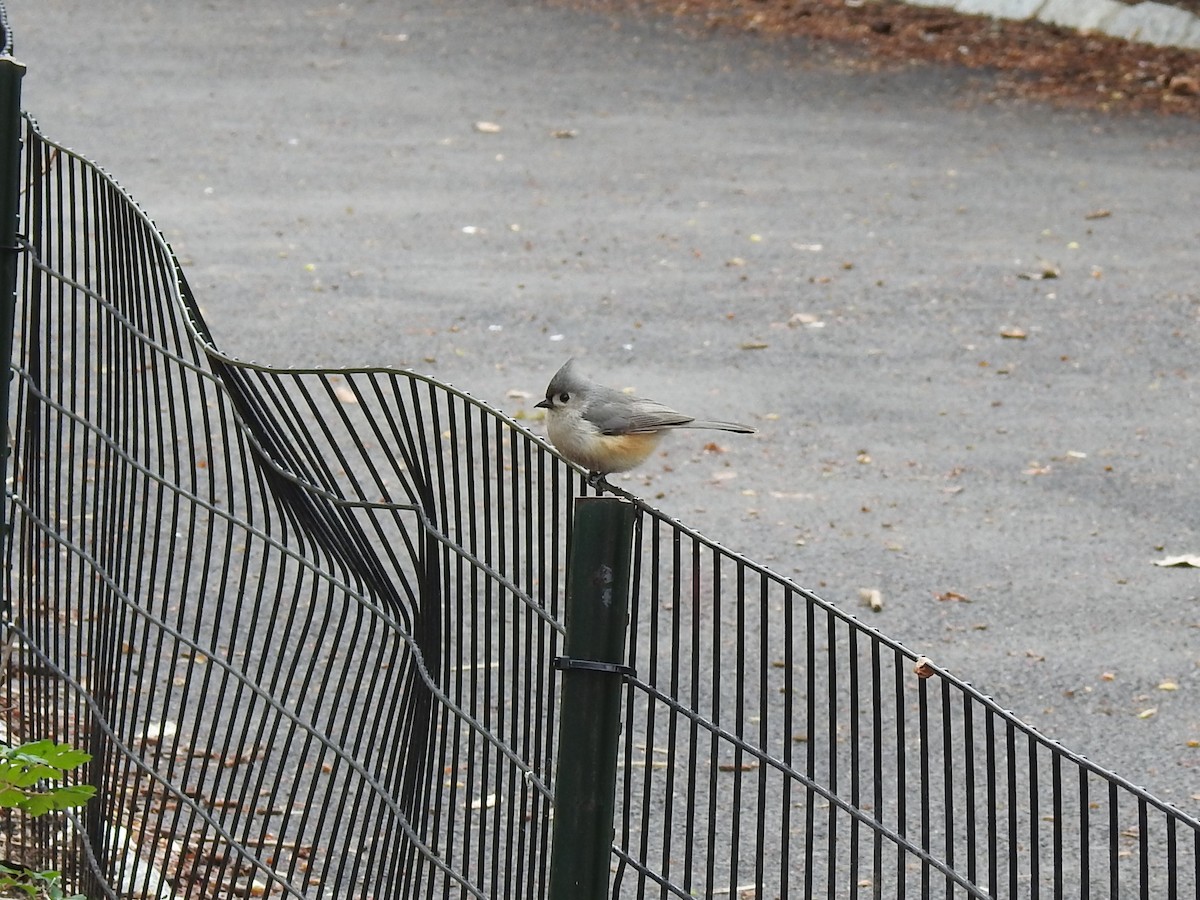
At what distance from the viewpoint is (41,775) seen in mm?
3021

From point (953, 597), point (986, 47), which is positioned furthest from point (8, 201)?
point (986, 47)

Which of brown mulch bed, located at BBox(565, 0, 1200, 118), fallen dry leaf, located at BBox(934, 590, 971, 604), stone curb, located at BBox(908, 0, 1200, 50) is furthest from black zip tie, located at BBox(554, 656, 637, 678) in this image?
stone curb, located at BBox(908, 0, 1200, 50)

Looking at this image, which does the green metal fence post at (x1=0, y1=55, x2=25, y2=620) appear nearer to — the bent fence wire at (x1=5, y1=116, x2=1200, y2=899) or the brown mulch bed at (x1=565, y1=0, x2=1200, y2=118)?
the bent fence wire at (x1=5, y1=116, x2=1200, y2=899)

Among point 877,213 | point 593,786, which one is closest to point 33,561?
point 593,786

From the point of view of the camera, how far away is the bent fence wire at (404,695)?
7.96 ft

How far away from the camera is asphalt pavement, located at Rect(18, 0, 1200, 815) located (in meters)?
6.51

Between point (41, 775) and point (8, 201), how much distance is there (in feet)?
4.58

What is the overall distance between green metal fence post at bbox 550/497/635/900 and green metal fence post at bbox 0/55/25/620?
6.60 ft

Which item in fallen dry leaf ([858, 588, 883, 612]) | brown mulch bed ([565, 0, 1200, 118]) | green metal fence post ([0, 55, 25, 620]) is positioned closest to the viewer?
green metal fence post ([0, 55, 25, 620])

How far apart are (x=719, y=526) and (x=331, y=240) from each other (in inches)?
178

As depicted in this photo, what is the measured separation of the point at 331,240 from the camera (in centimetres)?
1058

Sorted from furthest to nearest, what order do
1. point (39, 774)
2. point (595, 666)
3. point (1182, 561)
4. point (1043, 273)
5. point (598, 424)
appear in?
point (1043, 273) → point (1182, 561) → point (598, 424) → point (39, 774) → point (595, 666)

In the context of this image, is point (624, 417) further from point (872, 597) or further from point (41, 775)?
point (872, 597)

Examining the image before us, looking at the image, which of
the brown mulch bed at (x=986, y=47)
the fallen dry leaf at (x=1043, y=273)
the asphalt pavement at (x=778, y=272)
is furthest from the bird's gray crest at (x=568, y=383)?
the brown mulch bed at (x=986, y=47)
